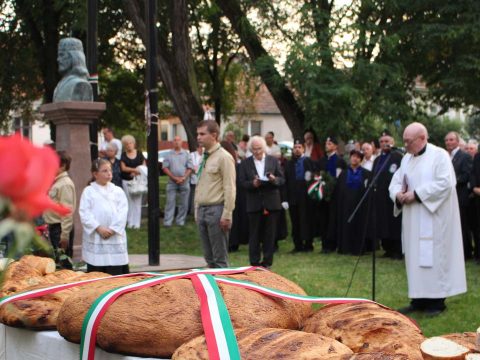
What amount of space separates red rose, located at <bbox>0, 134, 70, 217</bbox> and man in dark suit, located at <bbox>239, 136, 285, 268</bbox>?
11.2 metres

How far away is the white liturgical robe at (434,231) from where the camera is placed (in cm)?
858

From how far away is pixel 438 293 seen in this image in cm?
856

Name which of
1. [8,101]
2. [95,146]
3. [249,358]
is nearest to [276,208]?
[95,146]

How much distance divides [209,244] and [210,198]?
22.3 inches

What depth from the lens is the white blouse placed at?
7840mm

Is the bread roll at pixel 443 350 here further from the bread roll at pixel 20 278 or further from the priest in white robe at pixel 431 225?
the priest in white robe at pixel 431 225

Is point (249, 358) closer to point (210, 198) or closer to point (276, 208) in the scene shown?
point (210, 198)

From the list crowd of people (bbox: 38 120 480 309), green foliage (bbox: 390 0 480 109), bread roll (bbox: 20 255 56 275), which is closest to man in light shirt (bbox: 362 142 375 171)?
crowd of people (bbox: 38 120 480 309)

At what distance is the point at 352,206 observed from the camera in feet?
47.5

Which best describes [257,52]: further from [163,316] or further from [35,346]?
[163,316]

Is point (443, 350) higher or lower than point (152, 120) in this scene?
lower

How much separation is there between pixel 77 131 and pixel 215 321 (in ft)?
30.4

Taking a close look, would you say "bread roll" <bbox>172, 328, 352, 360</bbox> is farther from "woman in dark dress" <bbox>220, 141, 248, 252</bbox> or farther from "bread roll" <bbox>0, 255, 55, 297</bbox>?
"woman in dark dress" <bbox>220, 141, 248, 252</bbox>

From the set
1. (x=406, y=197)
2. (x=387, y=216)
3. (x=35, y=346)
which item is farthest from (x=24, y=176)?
(x=387, y=216)
